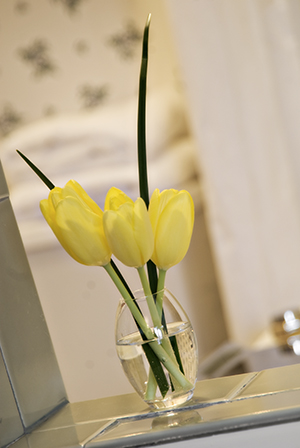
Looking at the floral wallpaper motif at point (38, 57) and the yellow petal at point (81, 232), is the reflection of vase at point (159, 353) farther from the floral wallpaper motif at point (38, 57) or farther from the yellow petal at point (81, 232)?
the floral wallpaper motif at point (38, 57)

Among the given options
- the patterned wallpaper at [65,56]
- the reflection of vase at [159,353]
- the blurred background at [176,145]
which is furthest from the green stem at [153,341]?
the patterned wallpaper at [65,56]

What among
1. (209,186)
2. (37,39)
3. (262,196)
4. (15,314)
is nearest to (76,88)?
(37,39)

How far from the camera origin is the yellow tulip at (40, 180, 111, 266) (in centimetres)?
42

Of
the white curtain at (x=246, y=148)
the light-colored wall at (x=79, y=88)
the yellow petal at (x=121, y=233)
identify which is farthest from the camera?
the light-colored wall at (x=79, y=88)

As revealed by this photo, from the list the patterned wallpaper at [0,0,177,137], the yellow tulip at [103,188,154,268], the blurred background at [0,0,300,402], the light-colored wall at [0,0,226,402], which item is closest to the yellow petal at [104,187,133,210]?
the yellow tulip at [103,188,154,268]

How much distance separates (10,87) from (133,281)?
2.84ft

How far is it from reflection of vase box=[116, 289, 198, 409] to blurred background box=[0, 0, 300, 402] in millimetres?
1111

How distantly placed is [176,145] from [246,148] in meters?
0.29

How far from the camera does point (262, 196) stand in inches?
64.4

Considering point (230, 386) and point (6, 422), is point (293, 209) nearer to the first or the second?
point (230, 386)

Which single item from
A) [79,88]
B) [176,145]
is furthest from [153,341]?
[79,88]

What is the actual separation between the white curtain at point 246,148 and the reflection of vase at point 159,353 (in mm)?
1197

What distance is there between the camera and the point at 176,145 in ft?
5.98

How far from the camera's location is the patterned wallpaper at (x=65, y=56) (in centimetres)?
186
